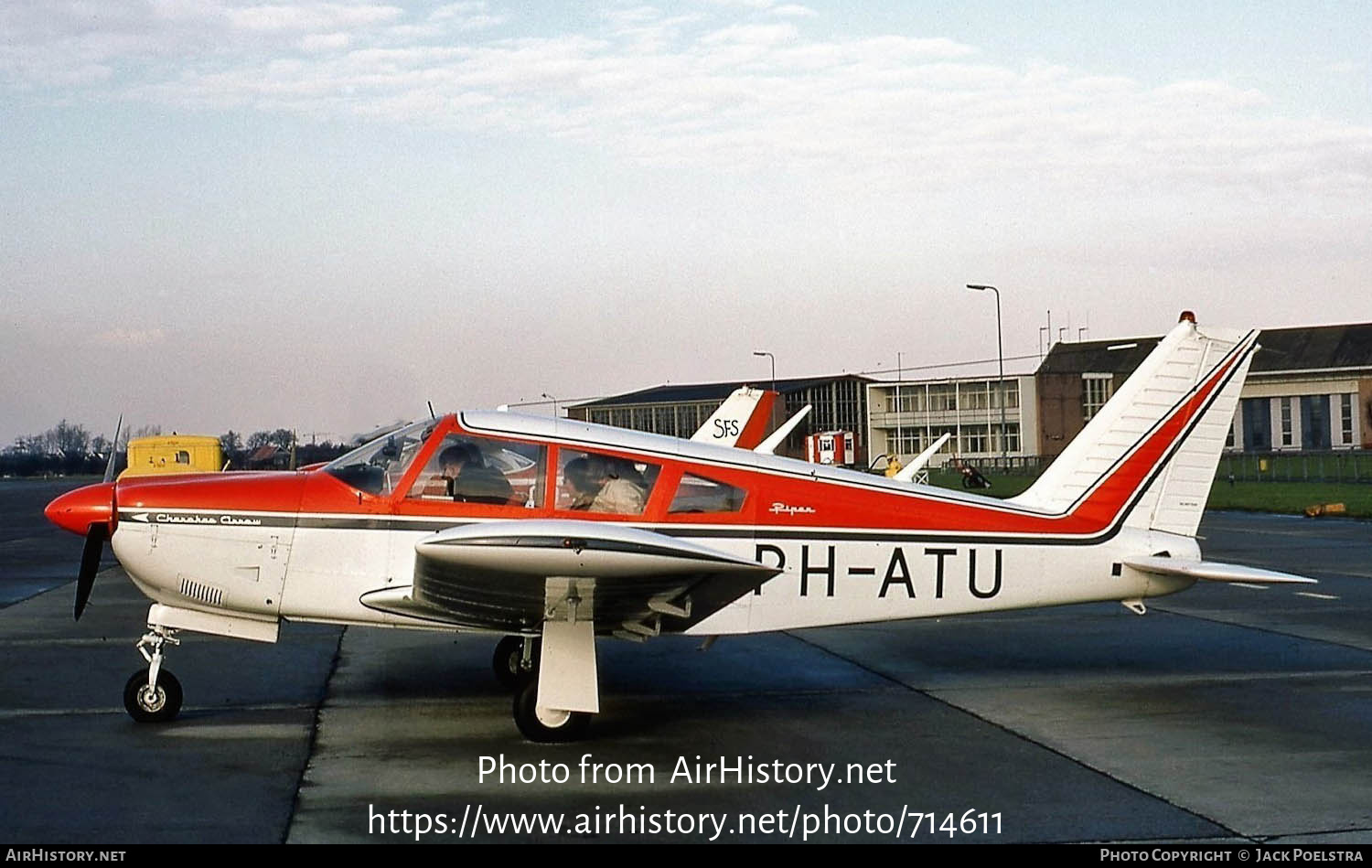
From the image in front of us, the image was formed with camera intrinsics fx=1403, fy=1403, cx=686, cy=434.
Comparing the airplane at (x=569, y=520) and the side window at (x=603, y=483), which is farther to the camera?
the side window at (x=603, y=483)

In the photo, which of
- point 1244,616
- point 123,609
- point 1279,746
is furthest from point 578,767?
Result: point 123,609

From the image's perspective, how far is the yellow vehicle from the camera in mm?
34594

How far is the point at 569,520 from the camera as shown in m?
8.41

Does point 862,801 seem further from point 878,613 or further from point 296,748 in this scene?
point 296,748

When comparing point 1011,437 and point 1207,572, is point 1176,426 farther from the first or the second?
point 1011,437

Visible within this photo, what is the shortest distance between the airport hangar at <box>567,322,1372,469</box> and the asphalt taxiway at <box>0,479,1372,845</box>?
2773 inches

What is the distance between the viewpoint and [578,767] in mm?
8008

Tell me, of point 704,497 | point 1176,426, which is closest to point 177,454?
point 704,497

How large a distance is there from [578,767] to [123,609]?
35.0 feet

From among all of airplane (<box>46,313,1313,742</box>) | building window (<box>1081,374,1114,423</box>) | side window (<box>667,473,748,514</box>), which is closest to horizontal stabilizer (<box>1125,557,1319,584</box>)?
airplane (<box>46,313,1313,742</box>)

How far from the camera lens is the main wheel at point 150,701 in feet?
30.2

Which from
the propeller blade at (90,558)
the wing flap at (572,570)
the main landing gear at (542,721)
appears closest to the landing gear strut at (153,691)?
the propeller blade at (90,558)

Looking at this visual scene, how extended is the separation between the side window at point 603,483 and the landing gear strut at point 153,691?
278 cm

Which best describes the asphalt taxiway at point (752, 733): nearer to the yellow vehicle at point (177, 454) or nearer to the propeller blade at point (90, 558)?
the propeller blade at point (90, 558)
